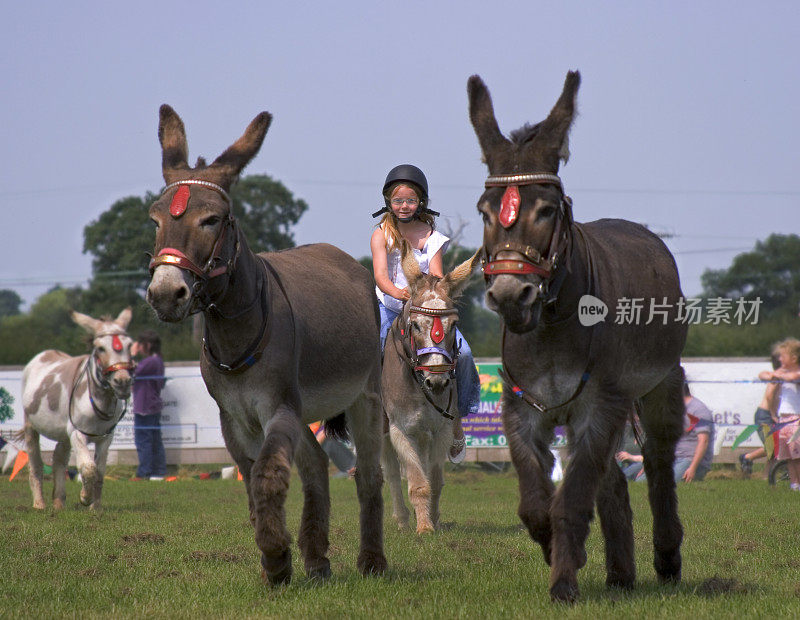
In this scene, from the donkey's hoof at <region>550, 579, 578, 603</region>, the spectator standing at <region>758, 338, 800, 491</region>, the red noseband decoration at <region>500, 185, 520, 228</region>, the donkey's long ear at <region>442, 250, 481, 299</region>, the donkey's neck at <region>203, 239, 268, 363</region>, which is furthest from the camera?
the spectator standing at <region>758, 338, 800, 491</region>

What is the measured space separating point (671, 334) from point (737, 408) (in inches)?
579

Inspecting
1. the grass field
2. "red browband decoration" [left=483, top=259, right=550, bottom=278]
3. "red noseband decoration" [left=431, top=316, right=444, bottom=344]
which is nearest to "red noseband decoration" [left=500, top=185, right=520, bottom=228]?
"red browband decoration" [left=483, top=259, right=550, bottom=278]

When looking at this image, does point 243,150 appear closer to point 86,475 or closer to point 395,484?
point 395,484

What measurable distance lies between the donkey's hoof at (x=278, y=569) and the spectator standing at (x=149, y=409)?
1389cm

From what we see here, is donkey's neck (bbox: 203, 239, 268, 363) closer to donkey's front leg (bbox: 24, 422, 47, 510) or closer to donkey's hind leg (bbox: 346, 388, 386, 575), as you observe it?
donkey's hind leg (bbox: 346, 388, 386, 575)

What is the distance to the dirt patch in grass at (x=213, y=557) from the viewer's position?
26.5 ft

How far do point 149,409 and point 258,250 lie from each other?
149 ft

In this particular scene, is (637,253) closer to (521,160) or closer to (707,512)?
(521,160)

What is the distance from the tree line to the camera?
32156 mm

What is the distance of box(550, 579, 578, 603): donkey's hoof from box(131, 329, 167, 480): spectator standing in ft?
49.9

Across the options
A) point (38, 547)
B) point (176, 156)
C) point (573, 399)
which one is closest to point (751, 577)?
point (573, 399)

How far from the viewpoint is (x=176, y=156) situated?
21.7 ft

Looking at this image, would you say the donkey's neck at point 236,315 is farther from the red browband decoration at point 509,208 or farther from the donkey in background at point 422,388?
the donkey in background at point 422,388

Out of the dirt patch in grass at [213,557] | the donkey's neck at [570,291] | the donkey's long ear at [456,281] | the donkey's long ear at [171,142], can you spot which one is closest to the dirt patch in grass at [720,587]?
the donkey's neck at [570,291]
